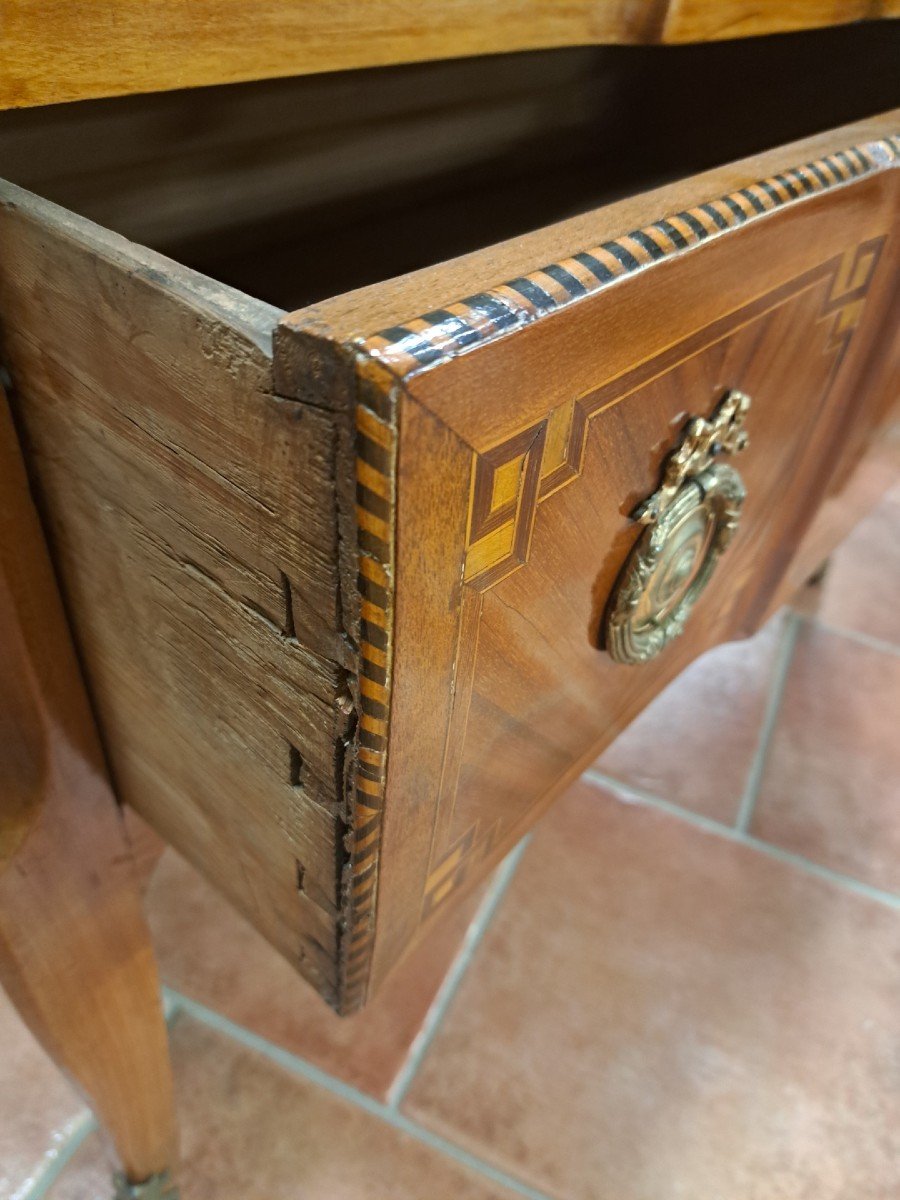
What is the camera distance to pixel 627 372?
331mm

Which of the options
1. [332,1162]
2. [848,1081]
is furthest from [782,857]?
[332,1162]

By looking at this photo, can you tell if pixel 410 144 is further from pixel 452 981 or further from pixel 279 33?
pixel 452 981

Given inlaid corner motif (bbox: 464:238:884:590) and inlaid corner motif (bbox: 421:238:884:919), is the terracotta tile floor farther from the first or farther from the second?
inlaid corner motif (bbox: 464:238:884:590)

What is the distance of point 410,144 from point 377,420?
473mm

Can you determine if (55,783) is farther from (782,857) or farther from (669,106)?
(782,857)

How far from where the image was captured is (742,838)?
3.67ft

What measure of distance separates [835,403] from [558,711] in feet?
0.96

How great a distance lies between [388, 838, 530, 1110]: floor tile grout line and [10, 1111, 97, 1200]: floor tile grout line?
0.90ft

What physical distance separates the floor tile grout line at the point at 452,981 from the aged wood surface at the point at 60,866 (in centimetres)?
30

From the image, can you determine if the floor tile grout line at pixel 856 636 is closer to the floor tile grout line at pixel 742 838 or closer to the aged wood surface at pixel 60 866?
the floor tile grout line at pixel 742 838

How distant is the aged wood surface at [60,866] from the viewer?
0.41 meters

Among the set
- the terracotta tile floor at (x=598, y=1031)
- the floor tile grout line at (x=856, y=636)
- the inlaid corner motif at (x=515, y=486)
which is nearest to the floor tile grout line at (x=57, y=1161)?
the terracotta tile floor at (x=598, y=1031)

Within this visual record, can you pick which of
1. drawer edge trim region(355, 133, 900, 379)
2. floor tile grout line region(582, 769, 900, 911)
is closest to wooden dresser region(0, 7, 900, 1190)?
drawer edge trim region(355, 133, 900, 379)

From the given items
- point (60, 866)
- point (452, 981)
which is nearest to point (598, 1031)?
point (452, 981)
